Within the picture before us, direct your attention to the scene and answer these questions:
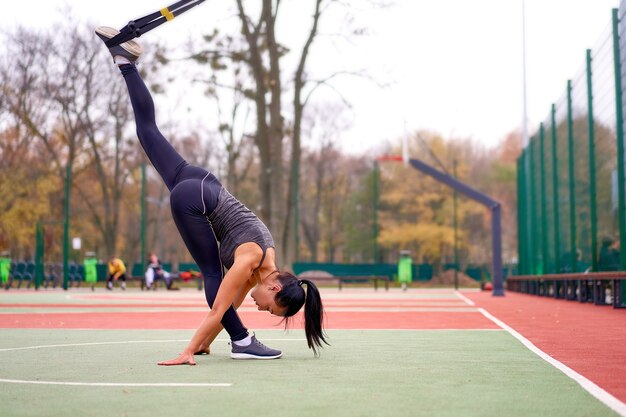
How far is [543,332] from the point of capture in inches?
349

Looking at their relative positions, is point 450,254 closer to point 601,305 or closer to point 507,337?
point 601,305

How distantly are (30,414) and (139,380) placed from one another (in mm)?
1140

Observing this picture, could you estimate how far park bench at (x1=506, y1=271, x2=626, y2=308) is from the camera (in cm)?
1350

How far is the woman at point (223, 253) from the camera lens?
5.79 meters

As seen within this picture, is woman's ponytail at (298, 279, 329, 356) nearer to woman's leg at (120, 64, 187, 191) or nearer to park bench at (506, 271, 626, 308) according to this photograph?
woman's leg at (120, 64, 187, 191)

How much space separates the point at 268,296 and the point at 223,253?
0.46m

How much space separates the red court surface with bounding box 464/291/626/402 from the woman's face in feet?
5.94

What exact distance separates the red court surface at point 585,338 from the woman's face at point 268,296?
1809 mm

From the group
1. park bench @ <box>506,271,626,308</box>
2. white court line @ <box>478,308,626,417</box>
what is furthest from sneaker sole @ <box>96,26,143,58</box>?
park bench @ <box>506,271,626,308</box>

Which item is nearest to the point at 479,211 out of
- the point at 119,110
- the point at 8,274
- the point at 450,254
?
the point at 450,254

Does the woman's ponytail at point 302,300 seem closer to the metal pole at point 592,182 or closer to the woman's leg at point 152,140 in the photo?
the woman's leg at point 152,140

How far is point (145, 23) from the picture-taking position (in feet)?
21.7

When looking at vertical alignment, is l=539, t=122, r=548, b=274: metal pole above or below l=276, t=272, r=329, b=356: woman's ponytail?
above

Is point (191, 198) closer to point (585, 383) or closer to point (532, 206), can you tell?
point (585, 383)
